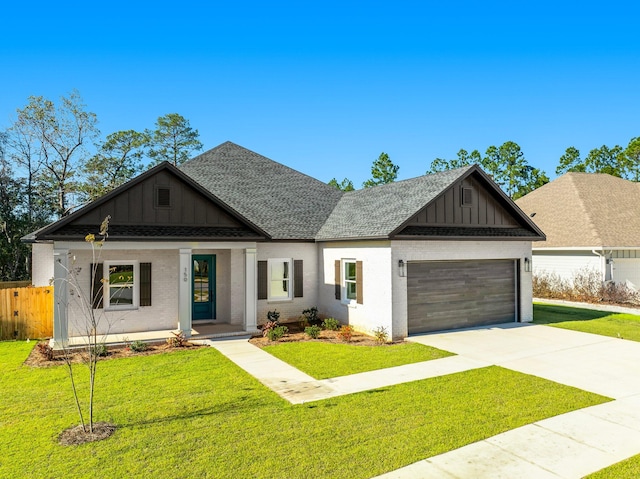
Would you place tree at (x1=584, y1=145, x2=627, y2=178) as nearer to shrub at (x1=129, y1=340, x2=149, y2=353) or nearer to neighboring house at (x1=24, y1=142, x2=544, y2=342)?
neighboring house at (x1=24, y1=142, x2=544, y2=342)

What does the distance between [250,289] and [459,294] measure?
24.7 ft

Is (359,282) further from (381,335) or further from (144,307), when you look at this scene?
(144,307)

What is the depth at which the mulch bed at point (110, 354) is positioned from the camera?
1086 centimetres

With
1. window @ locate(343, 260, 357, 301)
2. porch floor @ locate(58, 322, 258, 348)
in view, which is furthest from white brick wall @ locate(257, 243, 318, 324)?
window @ locate(343, 260, 357, 301)

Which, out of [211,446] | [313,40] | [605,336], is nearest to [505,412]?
[211,446]

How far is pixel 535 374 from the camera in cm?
957

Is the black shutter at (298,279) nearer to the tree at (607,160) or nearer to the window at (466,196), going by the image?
the window at (466,196)

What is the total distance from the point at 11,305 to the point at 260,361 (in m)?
9.30

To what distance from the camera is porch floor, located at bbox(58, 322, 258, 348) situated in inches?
512

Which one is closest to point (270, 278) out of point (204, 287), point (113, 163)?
point (204, 287)

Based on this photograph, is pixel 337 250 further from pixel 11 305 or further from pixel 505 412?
pixel 11 305

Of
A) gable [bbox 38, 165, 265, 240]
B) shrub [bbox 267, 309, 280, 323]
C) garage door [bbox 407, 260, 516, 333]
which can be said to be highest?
gable [bbox 38, 165, 265, 240]

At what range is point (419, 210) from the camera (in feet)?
45.2

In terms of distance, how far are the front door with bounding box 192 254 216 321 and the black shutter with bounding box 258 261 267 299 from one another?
1.77 m
